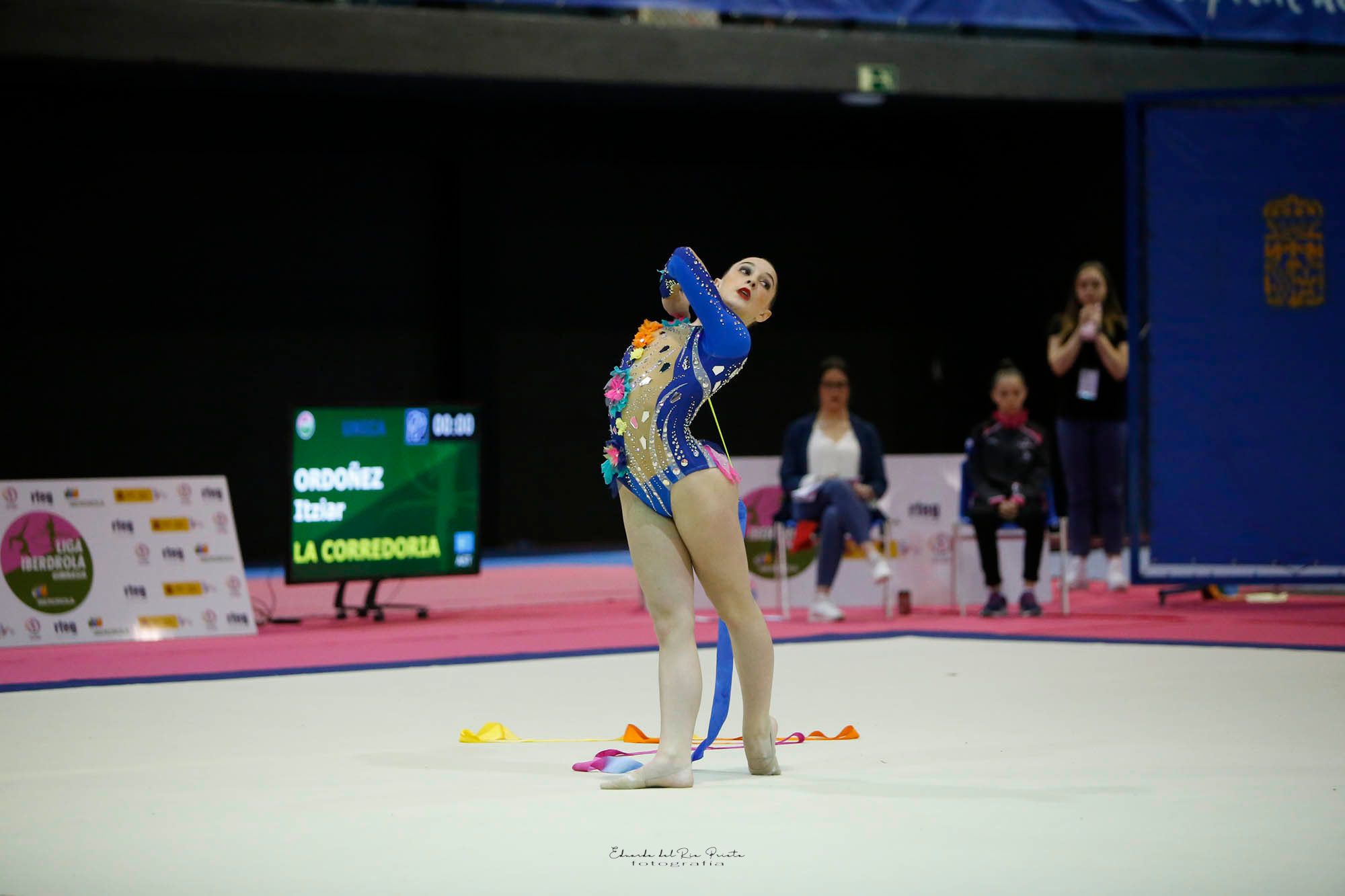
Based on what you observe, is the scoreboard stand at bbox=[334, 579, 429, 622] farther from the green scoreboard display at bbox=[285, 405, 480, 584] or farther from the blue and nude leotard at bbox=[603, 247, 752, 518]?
the blue and nude leotard at bbox=[603, 247, 752, 518]

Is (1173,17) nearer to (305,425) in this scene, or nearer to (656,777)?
(305,425)

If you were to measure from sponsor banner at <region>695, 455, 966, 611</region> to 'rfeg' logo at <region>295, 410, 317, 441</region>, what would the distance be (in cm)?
231

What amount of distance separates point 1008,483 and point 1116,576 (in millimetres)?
1784

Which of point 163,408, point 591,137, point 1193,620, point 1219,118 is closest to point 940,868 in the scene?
point 1193,620

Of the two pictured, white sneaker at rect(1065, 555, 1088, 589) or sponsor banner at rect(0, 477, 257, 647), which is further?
white sneaker at rect(1065, 555, 1088, 589)

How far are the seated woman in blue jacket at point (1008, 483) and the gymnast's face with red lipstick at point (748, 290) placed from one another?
13.9 ft

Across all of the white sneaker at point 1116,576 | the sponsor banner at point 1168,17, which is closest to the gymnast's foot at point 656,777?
the white sneaker at point 1116,576

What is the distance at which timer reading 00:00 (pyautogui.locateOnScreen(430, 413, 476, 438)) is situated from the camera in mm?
8656

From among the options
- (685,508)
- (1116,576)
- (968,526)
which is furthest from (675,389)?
(1116,576)

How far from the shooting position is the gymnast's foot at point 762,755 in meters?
4.31

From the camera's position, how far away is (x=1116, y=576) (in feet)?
32.2

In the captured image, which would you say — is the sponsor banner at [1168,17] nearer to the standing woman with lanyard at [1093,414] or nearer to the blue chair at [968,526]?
the standing woman with lanyard at [1093,414]

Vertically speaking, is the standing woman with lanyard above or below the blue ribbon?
above

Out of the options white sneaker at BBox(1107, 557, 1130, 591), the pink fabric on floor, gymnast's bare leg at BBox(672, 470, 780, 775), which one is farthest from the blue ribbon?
white sneaker at BBox(1107, 557, 1130, 591)
